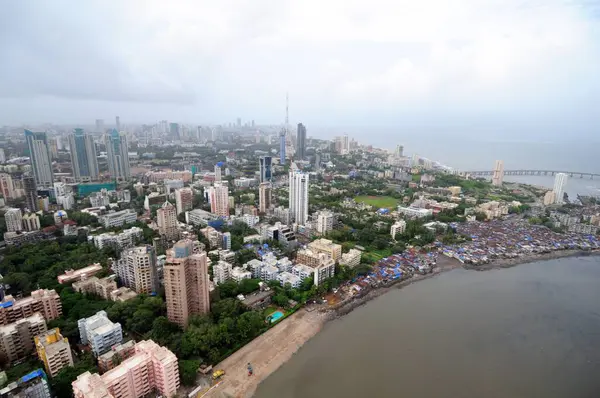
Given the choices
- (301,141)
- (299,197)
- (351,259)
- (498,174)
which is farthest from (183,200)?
(498,174)

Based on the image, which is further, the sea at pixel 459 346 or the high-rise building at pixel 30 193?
the high-rise building at pixel 30 193

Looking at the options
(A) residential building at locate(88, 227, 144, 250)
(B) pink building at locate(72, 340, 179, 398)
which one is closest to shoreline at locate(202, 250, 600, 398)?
(B) pink building at locate(72, 340, 179, 398)

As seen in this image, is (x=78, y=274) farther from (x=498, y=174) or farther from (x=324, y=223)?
(x=498, y=174)

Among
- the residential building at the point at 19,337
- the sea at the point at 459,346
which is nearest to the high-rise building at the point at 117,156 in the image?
the residential building at the point at 19,337

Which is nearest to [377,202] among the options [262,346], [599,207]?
[599,207]

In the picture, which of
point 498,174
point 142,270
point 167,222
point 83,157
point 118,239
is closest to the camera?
point 142,270

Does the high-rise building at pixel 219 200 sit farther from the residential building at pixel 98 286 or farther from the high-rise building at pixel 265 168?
the high-rise building at pixel 265 168

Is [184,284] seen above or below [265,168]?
below
